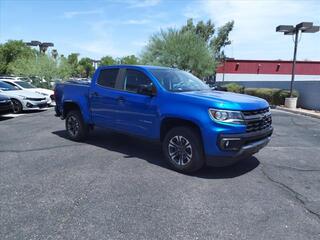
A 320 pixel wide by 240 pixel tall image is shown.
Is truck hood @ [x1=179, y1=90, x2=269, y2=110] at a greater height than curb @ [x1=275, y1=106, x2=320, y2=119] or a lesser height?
greater

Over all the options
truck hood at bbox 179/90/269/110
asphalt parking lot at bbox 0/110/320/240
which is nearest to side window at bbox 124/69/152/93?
truck hood at bbox 179/90/269/110

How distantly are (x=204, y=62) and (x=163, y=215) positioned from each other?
35.9m

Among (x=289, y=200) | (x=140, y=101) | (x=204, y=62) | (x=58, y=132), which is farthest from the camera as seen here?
(x=204, y=62)

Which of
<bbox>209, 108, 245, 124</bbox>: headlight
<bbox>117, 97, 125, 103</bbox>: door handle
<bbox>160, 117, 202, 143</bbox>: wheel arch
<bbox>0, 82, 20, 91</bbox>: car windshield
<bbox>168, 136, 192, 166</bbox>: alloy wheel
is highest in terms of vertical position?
<bbox>117, 97, 125, 103</bbox>: door handle

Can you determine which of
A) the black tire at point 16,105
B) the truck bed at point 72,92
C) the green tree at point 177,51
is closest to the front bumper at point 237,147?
the truck bed at point 72,92

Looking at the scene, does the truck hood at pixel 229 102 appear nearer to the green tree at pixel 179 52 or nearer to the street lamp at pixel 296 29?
the street lamp at pixel 296 29

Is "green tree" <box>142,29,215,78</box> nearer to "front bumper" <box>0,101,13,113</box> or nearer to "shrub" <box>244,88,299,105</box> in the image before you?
Answer: "shrub" <box>244,88,299,105</box>

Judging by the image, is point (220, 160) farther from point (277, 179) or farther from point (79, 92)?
point (79, 92)

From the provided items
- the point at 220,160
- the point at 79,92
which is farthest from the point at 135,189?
the point at 79,92

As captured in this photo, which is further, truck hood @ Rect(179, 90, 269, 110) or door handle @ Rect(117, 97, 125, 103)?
door handle @ Rect(117, 97, 125, 103)

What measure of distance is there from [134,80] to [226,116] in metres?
2.26

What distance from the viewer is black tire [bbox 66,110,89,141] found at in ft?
26.0

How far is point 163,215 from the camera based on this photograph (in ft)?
13.1

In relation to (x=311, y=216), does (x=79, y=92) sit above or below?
above
